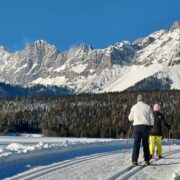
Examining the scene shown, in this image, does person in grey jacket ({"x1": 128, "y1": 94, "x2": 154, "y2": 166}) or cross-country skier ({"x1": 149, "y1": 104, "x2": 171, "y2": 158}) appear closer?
person in grey jacket ({"x1": 128, "y1": 94, "x2": 154, "y2": 166})

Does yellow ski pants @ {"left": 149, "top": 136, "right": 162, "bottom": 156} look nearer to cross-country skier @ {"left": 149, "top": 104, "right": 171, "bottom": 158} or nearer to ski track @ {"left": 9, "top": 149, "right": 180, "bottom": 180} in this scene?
cross-country skier @ {"left": 149, "top": 104, "right": 171, "bottom": 158}

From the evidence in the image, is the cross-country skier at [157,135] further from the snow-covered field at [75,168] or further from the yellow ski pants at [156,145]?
the snow-covered field at [75,168]

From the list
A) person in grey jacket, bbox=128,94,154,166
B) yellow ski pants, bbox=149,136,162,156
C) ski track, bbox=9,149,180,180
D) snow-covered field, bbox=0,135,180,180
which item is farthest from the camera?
yellow ski pants, bbox=149,136,162,156

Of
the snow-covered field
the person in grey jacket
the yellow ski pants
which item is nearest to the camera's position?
the snow-covered field

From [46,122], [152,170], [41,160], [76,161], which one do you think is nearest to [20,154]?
[41,160]

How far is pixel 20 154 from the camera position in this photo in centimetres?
1912

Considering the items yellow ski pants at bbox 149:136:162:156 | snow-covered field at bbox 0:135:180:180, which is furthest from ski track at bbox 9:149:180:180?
yellow ski pants at bbox 149:136:162:156

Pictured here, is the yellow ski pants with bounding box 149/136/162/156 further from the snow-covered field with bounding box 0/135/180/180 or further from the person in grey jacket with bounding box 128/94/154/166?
the person in grey jacket with bounding box 128/94/154/166

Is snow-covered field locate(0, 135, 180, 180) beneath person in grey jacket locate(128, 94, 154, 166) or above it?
beneath

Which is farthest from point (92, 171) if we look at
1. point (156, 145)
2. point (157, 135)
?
point (157, 135)

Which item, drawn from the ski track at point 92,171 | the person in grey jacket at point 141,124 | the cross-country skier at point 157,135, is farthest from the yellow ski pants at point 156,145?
the person in grey jacket at point 141,124

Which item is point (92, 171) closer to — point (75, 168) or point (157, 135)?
point (75, 168)

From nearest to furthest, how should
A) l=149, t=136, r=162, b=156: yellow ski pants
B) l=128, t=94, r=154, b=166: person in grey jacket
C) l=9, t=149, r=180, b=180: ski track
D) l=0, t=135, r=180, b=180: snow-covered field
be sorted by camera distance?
l=9, t=149, r=180, b=180: ski track, l=0, t=135, r=180, b=180: snow-covered field, l=128, t=94, r=154, b=166: person in grey jacket, l=149, t=136, r=162, b=156: yellow ski pants

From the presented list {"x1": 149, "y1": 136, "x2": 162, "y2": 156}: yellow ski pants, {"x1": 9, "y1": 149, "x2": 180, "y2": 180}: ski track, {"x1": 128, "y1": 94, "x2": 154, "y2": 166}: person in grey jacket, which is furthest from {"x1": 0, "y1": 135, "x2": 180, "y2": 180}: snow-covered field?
{"x1": 149, "y1": 136, "x2": 162, "y2": 156}: yellow ski pants
